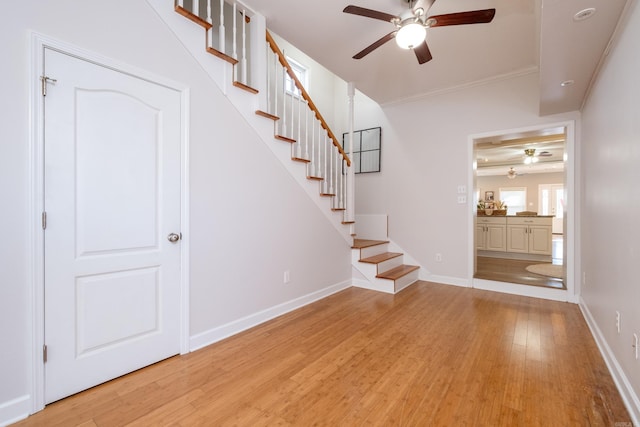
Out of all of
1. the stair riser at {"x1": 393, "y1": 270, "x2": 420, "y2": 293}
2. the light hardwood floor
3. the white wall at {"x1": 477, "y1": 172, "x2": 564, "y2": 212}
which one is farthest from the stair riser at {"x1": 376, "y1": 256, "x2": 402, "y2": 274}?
the white wall at {"x1": 477, "y1": 172, "x2": 564, "y2": 212}

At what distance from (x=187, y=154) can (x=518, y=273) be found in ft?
16.6

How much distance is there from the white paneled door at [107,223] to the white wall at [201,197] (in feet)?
0.39

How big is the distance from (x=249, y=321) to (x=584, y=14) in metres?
3.35

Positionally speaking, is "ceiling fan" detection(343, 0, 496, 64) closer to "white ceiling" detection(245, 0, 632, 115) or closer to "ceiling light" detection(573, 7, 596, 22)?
"white ceiling" detection(245, 0, 632, 115)

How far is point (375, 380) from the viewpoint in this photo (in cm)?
192

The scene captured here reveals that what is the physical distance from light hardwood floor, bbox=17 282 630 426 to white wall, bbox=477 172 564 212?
9858mm

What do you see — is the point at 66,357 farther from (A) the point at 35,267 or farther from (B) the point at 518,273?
(B) the point at 518,273

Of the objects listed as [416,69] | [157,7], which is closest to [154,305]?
[157,7]

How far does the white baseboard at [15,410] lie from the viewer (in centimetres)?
149

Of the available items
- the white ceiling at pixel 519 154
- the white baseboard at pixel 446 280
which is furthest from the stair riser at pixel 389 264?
the white ceiling at pixel 519 154

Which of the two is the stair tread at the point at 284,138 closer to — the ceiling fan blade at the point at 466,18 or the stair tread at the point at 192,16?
the stair tread at the point at 192,16

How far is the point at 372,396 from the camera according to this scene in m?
1.76

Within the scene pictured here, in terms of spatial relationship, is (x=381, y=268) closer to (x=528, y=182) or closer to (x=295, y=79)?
(x=295, y=79)

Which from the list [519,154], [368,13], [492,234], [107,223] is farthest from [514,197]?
[107,223]
